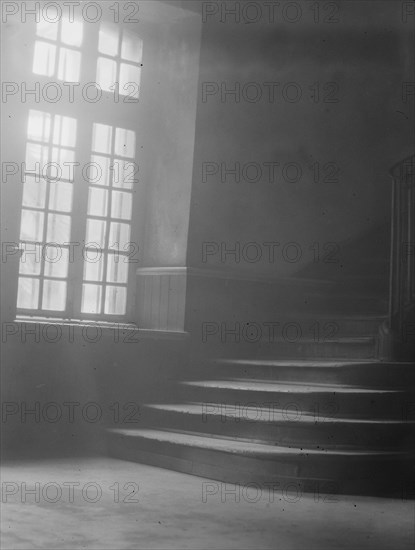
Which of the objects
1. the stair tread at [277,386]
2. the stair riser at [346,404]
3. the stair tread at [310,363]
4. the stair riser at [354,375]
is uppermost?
the stair tread at [310,363]

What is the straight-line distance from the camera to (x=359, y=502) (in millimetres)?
4418

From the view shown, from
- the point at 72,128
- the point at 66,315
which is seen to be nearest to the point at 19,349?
the point at 66,315

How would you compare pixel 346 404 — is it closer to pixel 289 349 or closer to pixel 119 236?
pixel 289 349

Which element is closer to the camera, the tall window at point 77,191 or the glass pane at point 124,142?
the tall window at point 77,191

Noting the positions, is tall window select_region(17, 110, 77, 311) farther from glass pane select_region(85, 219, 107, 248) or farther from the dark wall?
the dark wall

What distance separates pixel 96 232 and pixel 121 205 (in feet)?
A: 1.09

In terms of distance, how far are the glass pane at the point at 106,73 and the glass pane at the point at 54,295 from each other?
1496mm

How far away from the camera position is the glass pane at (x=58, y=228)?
21.5 feet

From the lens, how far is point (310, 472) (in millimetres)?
4656

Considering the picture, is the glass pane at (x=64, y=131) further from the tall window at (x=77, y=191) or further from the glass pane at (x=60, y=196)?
the glass pane at (x=60, y=196)

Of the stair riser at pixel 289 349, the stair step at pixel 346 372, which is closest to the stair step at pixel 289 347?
the stair riser at pixel 289 349

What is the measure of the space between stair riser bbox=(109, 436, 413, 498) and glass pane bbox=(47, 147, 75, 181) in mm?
2522

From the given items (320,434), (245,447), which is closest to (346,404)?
(320,434)

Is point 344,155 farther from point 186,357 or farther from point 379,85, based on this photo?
point 186,357
